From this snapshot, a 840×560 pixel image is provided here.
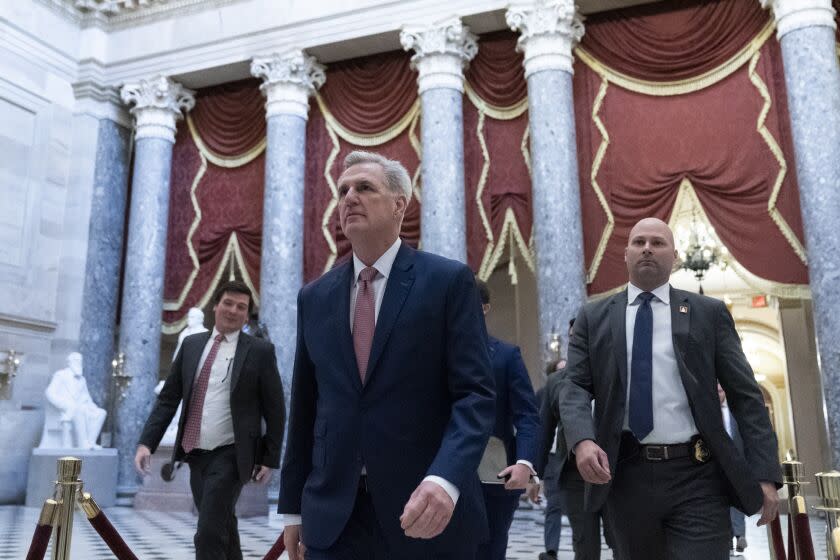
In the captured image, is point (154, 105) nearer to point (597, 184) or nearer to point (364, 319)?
point (597, 184)

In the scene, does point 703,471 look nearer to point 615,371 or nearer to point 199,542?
point 615,371

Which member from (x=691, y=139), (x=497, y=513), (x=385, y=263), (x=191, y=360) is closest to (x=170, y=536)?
(x=191, y=360)

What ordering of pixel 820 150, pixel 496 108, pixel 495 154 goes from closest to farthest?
pixel 820 150
pixel 495 154
pixel 496 108

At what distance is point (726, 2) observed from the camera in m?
9.99

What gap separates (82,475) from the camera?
10.2 meters

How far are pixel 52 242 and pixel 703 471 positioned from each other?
37.7ft

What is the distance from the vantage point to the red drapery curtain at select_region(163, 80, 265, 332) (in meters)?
11.9

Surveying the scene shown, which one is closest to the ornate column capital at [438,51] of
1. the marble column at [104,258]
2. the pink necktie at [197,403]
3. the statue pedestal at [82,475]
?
the marble column at [104,258]

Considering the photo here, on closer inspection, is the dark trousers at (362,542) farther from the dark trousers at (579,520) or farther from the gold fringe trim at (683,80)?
the gold fringe trim at (683,80)

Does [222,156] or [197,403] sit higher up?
[222,156]

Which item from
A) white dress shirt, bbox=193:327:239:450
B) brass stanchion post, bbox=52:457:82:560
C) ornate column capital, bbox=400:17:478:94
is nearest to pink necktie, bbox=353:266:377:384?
brass stanchion post, bbox=52:457:82:560

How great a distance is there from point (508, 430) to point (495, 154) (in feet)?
24.3

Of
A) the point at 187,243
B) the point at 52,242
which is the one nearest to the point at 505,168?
the point at 187,243

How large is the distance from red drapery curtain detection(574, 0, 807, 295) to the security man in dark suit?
6.62 m
